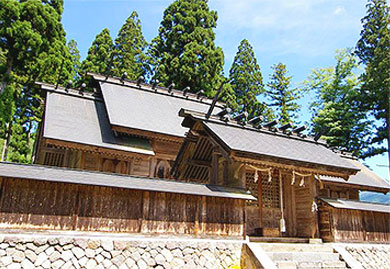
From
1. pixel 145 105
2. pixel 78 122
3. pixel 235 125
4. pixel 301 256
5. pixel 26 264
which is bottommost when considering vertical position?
pixel 26 264

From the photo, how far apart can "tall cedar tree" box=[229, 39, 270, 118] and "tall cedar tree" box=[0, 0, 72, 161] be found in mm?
14683

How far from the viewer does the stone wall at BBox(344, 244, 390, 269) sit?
1022cm

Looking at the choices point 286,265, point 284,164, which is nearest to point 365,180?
point 284,164

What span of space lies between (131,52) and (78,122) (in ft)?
54.6

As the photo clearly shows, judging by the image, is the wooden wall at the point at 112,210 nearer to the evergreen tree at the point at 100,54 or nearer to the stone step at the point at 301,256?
the stone step at the point at 301,256

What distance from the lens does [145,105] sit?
15883 millimetres

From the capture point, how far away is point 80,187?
7.45 metres

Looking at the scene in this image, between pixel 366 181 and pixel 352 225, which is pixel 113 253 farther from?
pixel 366 181

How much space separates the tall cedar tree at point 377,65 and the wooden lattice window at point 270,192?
17.0m

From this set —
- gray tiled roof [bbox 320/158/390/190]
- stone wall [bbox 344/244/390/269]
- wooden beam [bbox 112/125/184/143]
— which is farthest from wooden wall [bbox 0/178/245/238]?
gray tiled roof [bbox 320/158/390/190]

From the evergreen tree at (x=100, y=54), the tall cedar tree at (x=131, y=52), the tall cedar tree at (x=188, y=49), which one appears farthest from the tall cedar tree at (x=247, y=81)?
the evergreen tree at (x=100, y=54)

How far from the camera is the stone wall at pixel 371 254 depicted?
33.5 feet

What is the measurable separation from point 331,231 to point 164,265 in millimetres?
5693

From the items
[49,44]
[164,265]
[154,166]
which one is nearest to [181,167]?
[154,166]
